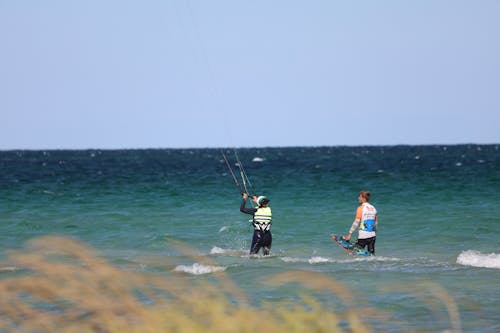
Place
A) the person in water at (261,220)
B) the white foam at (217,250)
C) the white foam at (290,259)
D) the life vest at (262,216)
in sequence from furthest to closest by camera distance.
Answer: the white foam at (217,250), the white foam at (290,259), the life vest at (262,216), the person in water at (261,220)

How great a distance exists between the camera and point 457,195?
3897cm

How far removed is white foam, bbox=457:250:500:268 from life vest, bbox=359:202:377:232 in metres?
1.95

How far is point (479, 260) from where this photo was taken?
1666 cm

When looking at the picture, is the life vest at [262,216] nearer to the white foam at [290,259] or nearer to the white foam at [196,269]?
the white foam at [290,259]

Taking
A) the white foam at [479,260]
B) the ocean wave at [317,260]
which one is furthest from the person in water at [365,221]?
the white foam at [479,260]

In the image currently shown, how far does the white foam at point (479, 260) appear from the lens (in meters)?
16.2

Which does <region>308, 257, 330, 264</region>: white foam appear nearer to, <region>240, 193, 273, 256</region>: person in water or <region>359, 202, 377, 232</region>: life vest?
<region>240, 193, 273, 256</region>: person in water

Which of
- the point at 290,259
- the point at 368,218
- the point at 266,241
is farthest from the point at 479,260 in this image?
the point at 266,241

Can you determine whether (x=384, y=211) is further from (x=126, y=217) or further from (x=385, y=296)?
(x=385, y=296)

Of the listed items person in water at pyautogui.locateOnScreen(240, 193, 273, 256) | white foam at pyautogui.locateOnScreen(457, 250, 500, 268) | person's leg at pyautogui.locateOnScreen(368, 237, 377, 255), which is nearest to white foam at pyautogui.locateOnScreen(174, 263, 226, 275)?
person in water at pyautogui.locateOnScreen(240, 193, 273, 256)

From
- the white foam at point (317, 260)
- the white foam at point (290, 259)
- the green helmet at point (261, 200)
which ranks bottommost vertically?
the white foam at point (290, 259)

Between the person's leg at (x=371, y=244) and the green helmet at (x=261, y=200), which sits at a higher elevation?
the green helmet at (x=261, y=200)

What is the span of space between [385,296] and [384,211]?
19660 mm

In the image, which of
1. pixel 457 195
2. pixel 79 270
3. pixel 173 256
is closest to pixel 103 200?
pixel 457 195
